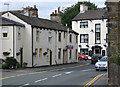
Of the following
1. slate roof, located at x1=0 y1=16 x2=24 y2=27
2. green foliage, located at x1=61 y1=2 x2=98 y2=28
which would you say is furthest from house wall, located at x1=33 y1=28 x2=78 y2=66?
green foliage, located at x1=61 y1=2 x2=98 y2=28

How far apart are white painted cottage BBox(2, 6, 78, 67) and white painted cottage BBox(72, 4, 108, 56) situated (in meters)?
17.2

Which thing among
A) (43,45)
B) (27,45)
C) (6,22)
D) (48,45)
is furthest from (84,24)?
(6,22)

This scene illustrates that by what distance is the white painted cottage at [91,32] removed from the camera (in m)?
67.2

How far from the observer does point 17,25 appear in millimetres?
34344

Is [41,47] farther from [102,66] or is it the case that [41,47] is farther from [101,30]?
[101,30]

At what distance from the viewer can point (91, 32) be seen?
68.2 m

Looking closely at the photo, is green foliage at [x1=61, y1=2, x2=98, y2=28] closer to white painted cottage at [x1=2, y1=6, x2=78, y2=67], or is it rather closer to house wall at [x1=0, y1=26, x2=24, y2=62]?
white painted cottage at [x1=2, y1=6, x2=78, y2=67]

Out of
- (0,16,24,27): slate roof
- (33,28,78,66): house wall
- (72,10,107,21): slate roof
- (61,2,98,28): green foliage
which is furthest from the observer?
(61,2,98,28): green foliage

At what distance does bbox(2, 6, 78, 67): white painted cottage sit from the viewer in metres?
36.5

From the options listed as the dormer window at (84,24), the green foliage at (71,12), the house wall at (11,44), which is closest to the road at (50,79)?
the house wall at (11,44)

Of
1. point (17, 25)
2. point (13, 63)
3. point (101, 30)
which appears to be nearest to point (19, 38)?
point (17, 25)

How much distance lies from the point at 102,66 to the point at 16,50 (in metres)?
9.59

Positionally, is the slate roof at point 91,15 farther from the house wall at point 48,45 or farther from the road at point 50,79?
the road at point 50,79

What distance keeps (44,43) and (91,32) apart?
1159 inches
